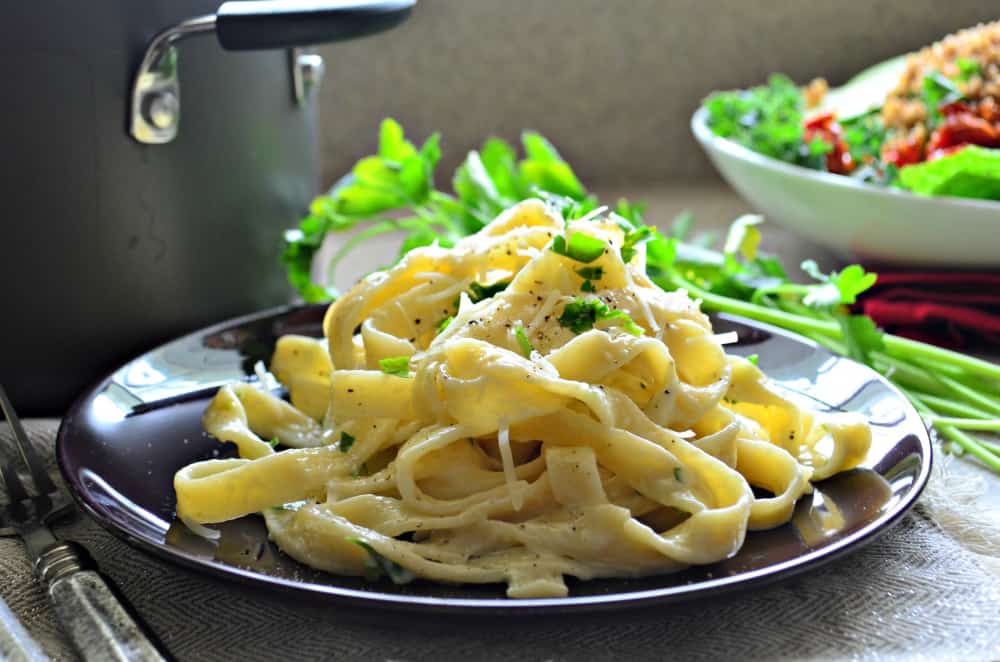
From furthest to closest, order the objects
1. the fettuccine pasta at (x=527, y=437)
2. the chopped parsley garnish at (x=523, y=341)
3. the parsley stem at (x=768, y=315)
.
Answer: the parsley stem at (x=768, y=315) → the chopped parsley garnish at (x=523, y=341) → the fettuccine pasta at (x=527, y=437)

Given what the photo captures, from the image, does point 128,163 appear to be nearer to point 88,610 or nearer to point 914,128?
point 88,610

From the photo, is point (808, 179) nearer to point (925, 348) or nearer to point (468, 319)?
point (925, 348)

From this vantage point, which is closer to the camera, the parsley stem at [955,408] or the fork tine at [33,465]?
the fork tine at [33,465]

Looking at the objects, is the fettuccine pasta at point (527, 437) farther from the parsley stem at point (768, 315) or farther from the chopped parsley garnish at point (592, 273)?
the parsley stem at point (768, 315)

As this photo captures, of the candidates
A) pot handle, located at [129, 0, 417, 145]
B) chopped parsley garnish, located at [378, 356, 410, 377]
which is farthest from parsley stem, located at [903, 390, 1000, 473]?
pot handle, located at [129, 0, 417, 145]

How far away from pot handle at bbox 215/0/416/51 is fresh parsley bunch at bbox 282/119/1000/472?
0.25 m

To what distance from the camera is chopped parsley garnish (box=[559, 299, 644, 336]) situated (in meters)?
1.08

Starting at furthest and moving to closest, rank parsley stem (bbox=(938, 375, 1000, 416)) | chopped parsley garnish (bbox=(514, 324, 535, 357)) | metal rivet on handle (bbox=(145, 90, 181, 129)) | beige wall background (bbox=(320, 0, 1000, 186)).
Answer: beige wall background (bbox=(320, 0, 1000, 186)), parsley stem (bbox=(938, 375, 1000, 416)), metal rivet on handle (bbox=(145, 90, 181, 129)), chopped parsley garnish (bbox=(514, 324, 535, 357))

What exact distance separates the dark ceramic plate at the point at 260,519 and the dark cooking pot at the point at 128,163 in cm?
9

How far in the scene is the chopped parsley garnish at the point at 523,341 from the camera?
1.08 metres

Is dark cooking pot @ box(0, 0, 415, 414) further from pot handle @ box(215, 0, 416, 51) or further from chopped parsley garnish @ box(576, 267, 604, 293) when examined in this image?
Result: chopped parsley garnish @ box(576, 267, 604, 293)

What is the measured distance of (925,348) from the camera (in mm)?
1474

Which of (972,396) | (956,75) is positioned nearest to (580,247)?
(972,396)

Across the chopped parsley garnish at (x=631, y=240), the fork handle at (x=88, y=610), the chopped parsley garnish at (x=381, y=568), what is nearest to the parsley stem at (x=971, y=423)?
the chopped parsley garnish at (x=631, y=240)
